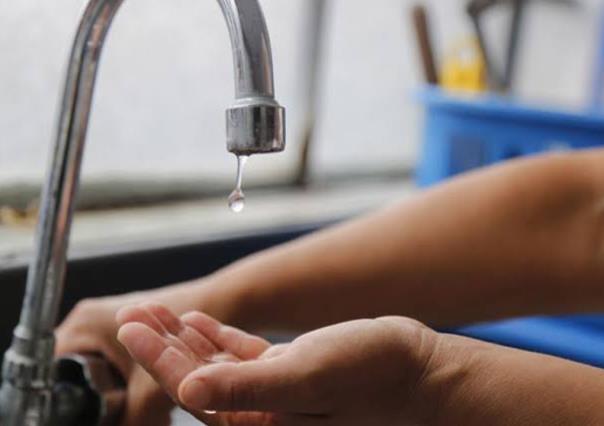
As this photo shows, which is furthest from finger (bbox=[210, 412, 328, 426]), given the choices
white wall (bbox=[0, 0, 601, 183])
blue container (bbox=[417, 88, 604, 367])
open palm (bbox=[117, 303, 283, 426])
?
blue container (bbox=[417, 88, 604, 367])

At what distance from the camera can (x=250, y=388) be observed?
16.5 inches

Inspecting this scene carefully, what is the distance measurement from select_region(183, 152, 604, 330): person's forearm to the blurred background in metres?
0.18

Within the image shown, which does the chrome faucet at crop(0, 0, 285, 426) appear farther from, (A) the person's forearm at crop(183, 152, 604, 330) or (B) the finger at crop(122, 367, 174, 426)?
(A) the person's forearm at crop(183, 152, 604, 330)

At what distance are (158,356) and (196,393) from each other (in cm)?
7

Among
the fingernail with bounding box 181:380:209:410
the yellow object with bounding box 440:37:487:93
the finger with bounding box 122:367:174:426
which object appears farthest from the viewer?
the yellow object with bounding box 440:37:487:93

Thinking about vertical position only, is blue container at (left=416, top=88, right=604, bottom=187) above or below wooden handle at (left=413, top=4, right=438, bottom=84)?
below

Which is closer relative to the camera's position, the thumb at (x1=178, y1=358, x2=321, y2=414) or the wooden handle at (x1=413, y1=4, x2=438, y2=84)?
the thumb at (x1=178, y1=358, x2=321, y2=414)

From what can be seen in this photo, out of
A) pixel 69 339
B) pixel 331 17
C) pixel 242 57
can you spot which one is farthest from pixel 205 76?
pixel 242 57

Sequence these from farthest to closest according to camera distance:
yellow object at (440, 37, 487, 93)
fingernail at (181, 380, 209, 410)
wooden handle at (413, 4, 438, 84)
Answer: yellow object at (440, 37, 487, 93) → wooden handle at (413, 4, 438, 84) → fingernail at (181, 380, 209, 410)

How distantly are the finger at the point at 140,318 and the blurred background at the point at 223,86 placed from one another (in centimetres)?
19

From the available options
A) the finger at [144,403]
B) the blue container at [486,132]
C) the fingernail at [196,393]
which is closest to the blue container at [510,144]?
the blue container at [486,132]

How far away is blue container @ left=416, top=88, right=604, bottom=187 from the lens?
3.17ft

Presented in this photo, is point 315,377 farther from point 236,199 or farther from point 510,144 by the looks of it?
point 510,144

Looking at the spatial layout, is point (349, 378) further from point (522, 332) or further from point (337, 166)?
point (337, 166)
